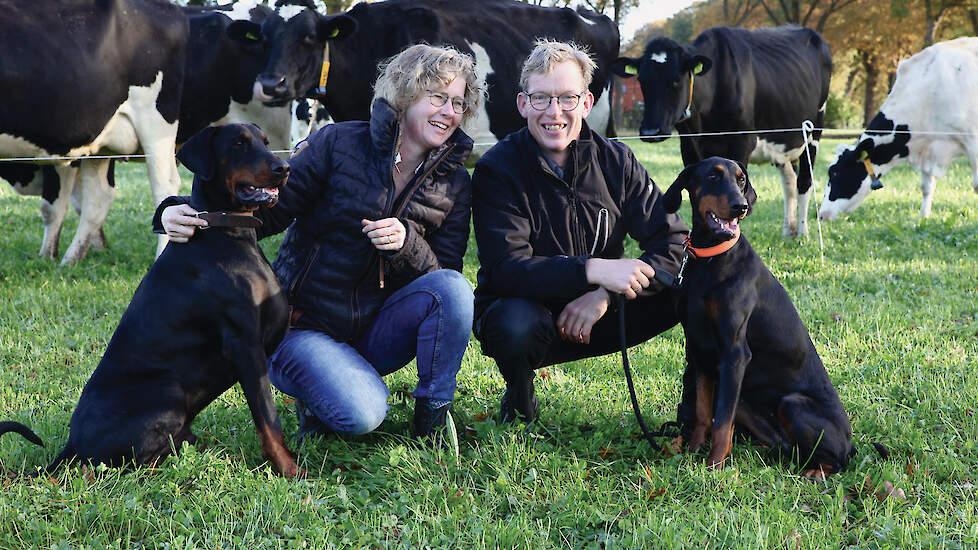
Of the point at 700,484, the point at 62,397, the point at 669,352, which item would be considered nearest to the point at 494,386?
the point at 669,352

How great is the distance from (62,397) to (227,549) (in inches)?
82.7

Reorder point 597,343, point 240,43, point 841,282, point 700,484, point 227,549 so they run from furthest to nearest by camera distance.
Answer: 1. point 240,43
2. point 841,282
3. point 597,343
4. point 700,484
5. point 227,549

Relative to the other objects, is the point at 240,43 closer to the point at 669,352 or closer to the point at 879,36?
the point at 669,352

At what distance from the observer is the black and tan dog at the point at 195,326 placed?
9.57 ft

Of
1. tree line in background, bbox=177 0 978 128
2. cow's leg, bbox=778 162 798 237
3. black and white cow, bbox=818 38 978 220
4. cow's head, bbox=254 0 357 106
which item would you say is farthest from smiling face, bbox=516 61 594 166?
tree line in background, bbox=177 0 978 128

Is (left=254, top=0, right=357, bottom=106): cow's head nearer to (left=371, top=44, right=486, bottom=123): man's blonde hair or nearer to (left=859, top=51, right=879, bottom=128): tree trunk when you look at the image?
(left=371, top=44, right=486, bottom=123): man's blonde hair

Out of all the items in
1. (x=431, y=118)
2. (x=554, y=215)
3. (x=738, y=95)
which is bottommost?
(x=554, y=215)

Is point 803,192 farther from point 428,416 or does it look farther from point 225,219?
point 225,219

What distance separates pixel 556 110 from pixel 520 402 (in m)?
1.33

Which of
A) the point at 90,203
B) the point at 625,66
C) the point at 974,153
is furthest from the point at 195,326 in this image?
the point at 974,153

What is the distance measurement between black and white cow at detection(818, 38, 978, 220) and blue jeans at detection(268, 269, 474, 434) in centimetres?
780

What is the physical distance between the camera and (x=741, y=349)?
3.13m

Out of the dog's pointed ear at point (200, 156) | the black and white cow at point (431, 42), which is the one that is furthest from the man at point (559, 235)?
the black and white cow at point (431, 42)

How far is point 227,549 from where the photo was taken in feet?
8.61
